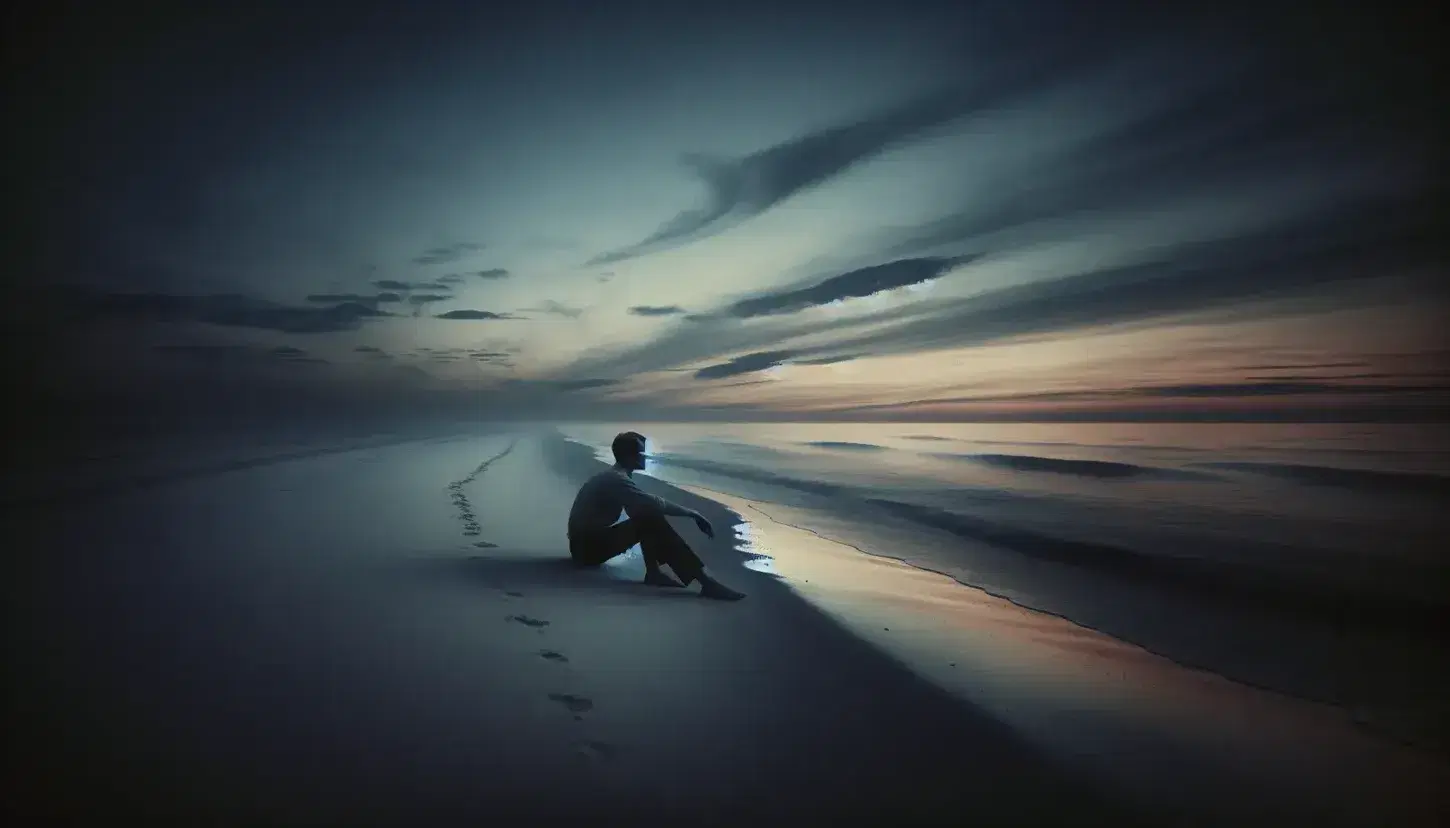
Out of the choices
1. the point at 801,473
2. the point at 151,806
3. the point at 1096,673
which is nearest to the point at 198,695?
the point at 151,806

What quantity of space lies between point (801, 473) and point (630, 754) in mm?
21828

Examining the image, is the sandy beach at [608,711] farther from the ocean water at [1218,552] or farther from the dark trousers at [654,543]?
the ocean water at [1218,552]

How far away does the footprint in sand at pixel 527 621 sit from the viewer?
5.93 m

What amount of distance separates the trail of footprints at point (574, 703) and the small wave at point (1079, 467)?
19920 millimetres

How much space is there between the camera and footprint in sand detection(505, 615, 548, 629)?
5.93m

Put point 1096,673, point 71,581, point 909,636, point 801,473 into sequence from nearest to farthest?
point 1096,673 → point 909,636 → point 71,581 → point 801,473

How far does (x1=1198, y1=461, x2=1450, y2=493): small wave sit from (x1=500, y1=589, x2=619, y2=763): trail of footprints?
71.5 ft

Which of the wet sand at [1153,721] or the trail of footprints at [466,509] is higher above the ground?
the trail of footprints at [466,509]

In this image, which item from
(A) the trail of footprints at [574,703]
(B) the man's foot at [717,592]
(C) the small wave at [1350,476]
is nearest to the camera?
(A) the trail of footprints at [574,703]

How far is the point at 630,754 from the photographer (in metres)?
3.71

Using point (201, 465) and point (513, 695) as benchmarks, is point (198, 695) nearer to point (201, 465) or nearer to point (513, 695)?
point (513, 695)

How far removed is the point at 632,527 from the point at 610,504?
1.60ft

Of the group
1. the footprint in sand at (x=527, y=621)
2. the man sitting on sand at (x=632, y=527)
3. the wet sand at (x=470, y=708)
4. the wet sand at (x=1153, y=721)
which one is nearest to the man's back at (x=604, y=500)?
the man sitting on sand at (x=632, y=527)

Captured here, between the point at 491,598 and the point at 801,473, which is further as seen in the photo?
the point at 801,473
